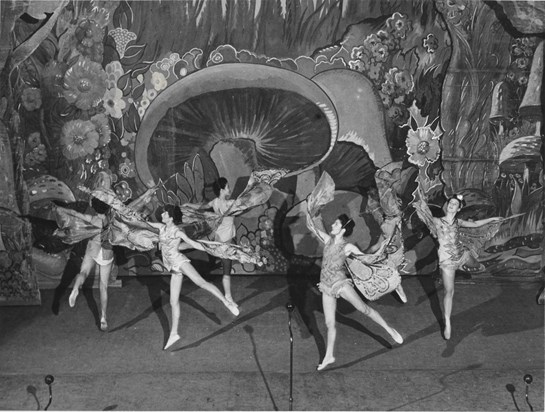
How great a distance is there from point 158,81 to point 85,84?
106 cm

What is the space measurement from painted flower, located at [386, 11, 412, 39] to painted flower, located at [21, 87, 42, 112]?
5167mm

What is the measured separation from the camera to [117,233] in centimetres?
1092

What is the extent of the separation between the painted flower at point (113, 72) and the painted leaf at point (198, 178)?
163 centimetres

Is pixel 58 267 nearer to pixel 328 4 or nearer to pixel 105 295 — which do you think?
pixel 105 295

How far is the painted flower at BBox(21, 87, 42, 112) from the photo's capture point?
1161cm

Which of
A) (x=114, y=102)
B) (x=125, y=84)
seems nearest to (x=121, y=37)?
(x=125, y=84)

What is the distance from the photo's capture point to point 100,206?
11.0 meters

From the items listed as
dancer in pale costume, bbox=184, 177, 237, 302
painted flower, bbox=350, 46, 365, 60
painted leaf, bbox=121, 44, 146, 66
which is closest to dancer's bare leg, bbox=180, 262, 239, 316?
dancer in pale costume, bbox=184, 177, 237, 302

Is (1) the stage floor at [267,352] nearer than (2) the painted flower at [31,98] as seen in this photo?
Yes

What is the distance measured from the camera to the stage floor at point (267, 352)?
9461 millimetres

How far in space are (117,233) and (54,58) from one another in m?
2.77

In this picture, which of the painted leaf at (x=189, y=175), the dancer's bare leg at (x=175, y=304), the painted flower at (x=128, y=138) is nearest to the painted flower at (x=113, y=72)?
the painted flower at (x=128, y=138)

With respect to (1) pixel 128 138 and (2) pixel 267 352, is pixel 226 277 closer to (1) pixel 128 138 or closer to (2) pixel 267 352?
(2) pixel 267 352

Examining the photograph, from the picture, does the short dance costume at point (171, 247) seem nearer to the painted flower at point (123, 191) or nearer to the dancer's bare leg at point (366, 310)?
the painted flower at point (123, 191)
